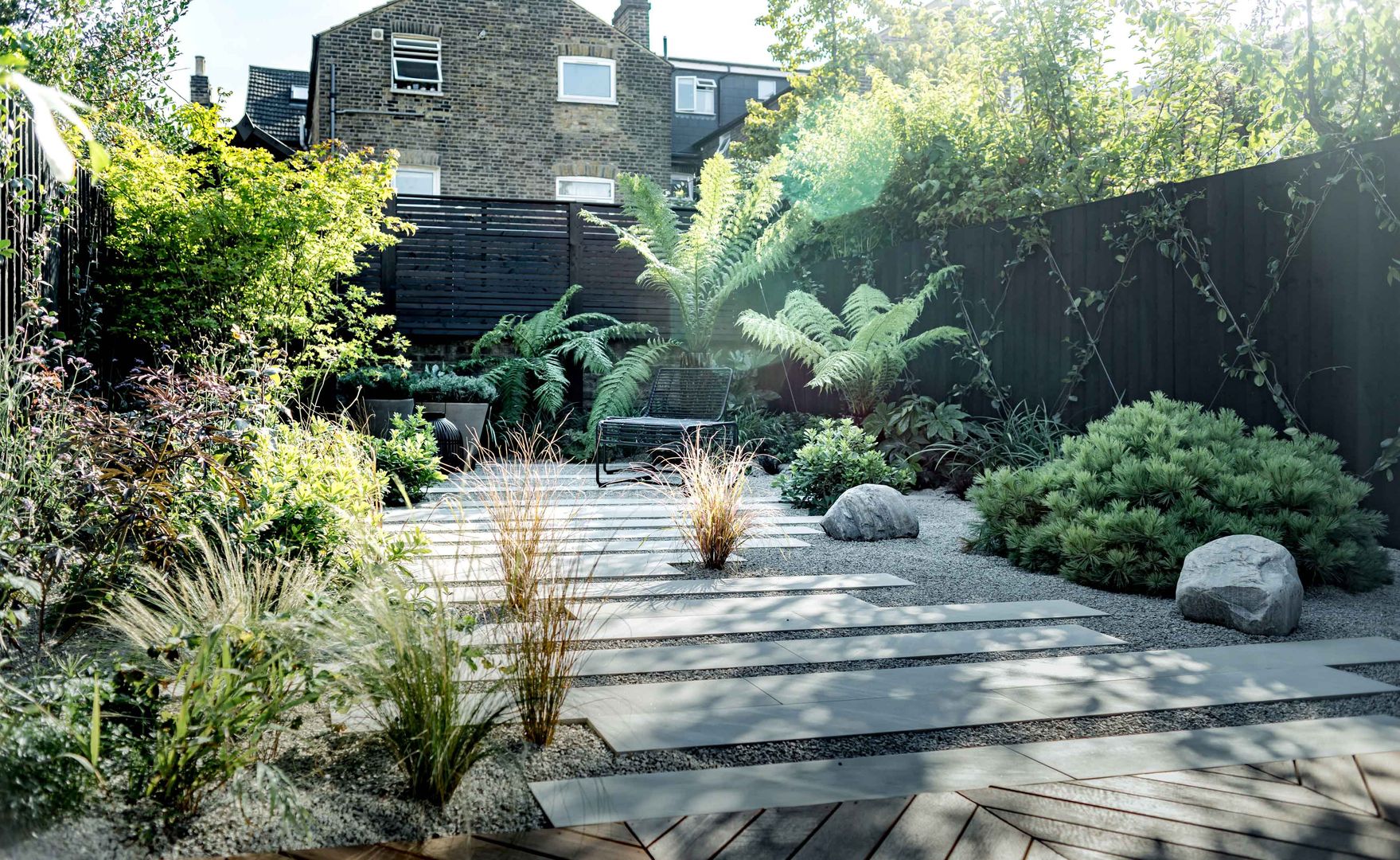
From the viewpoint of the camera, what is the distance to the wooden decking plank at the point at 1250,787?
163 centimetres

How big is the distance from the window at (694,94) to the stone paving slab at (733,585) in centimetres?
2199

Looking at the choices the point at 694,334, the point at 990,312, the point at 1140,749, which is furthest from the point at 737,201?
the point at 1140,749

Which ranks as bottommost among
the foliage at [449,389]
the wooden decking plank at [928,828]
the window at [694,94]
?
the wooden decking plank at [928,828]

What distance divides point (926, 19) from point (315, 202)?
1238 centimetres

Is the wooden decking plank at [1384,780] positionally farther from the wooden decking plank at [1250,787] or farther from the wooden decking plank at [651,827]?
the wooden decking plank at [651,827]

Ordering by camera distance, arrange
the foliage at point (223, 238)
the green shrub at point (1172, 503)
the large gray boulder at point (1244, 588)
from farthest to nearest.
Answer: the foliage at point (223, 238) → the green shrub at point (1172, 503) → the large gray boulder at point (1244, 588)

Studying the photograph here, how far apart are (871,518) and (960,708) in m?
2.53

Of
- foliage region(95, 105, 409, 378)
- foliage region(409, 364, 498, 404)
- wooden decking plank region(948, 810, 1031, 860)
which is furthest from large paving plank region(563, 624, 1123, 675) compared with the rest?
foliage region(409, 364, 498, 404)

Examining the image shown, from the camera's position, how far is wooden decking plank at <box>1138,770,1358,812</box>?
5.34ft

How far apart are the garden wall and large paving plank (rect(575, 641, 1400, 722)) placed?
1876 mm

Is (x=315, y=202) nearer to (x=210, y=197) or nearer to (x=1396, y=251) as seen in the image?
(x=210, y=197)

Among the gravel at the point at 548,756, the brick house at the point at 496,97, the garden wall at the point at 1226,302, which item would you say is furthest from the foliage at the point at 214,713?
the brick house at the point at 496,97

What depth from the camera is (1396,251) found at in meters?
3.98

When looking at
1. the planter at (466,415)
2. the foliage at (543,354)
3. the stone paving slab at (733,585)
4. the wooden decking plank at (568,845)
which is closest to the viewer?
the wooden decking plank at (568,845)
